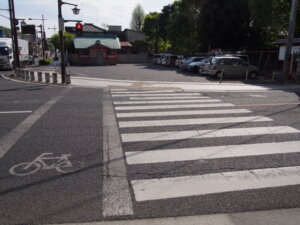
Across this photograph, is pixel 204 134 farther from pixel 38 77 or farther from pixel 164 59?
pixel 164 59

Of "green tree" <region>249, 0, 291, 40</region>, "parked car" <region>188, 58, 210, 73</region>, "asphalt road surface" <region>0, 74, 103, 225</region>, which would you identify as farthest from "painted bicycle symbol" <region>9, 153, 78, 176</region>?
"green tree" <region>249, 0, 291, 40</region>

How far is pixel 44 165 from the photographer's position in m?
4.88

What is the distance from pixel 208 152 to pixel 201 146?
0.35 meters

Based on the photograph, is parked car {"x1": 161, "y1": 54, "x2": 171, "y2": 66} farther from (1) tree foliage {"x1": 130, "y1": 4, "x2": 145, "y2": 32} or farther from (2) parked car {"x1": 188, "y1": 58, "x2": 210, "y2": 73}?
(1) tree foliage {"x1": 130, "y1": 4, "x2": 145, "y2": 32}

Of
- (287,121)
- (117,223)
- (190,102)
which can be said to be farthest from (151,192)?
(190,102)

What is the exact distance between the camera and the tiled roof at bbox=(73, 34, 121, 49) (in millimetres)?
51344

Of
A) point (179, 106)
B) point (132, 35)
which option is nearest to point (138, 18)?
point (132, 35)

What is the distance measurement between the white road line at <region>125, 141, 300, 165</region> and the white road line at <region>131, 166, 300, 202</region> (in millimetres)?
725

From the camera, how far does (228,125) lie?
298 inches

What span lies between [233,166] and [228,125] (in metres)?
2.77

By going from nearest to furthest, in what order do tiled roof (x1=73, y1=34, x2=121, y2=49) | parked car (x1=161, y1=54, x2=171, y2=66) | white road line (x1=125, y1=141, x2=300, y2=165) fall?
white road line (x1=125, y1=141, x2=300, y2=165) < parked car (x1=161, y1=54, x2=171, y2=66) < tiled roof (x1=73, y1=34, x2=121, y2=49)

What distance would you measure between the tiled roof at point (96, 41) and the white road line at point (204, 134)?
47055mm

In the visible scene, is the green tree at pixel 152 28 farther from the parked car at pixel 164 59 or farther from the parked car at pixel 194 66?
the parked car at pixel 194 66

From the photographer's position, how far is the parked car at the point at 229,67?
73.7 feet
